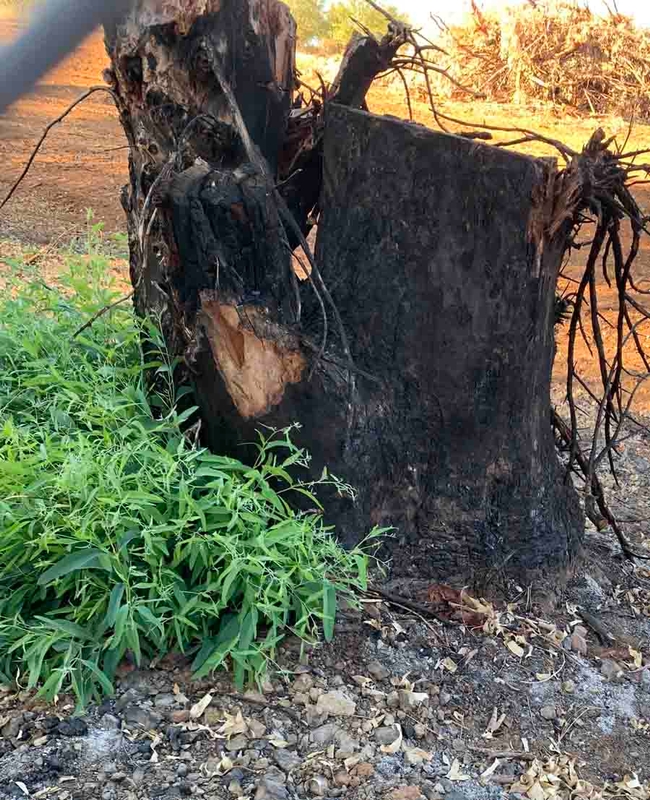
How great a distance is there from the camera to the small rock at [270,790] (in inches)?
68.0

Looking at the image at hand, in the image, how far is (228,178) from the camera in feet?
7.33

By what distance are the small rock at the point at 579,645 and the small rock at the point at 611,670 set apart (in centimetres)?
6

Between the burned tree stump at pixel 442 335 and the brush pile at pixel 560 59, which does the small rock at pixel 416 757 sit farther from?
the brush pile at pixel 560 59

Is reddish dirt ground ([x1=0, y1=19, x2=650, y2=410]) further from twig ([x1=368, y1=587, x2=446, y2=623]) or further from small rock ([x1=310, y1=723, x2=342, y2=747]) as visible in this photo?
small rock ([x1=310, y1=723, x2=342, y2=747])

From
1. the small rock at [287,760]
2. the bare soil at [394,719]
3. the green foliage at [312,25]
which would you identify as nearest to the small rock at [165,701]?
the bare soil at [394,719]

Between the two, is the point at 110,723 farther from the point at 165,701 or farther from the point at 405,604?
the point at 405,604

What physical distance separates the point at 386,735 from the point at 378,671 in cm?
19

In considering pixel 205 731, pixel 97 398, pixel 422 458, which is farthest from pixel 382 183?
pixel 205 731

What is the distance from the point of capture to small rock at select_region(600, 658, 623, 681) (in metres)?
2.28

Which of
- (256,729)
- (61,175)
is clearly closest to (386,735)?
(256,729)

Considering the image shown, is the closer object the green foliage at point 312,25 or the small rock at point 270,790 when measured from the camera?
the small rock at point 270,790

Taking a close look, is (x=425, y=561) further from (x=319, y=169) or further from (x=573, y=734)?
(x=319, y=169)

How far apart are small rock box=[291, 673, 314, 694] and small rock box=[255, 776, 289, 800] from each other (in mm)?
268

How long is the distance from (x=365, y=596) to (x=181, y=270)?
0.98 metres
